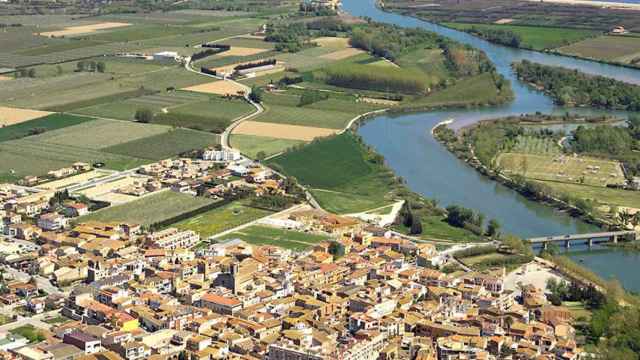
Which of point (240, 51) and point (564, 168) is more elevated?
point (240, 51)

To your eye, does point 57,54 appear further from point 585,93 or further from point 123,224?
point 123,224

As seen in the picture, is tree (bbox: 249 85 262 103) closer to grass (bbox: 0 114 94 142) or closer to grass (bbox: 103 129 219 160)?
grass (bbox: 103 129 219 160)

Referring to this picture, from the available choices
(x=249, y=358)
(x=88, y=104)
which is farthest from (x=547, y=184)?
(x=88, y=104)

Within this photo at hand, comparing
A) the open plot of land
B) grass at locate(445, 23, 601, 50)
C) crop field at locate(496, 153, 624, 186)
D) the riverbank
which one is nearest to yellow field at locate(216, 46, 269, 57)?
grass at locate(445, 23, 601, 50)

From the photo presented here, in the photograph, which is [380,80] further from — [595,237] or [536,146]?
[595,237]

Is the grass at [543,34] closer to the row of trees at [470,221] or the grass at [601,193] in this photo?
the grass at [601,193]

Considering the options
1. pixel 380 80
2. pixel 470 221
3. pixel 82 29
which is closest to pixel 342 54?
pixel 380 80
